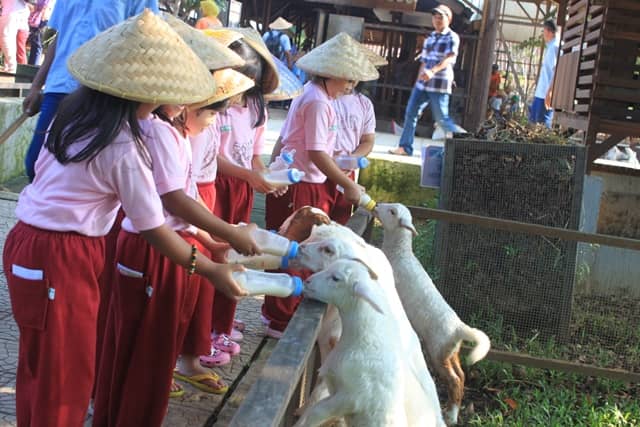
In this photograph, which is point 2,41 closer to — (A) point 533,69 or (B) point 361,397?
(B) point 361,397

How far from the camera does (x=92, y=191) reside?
8.32 ft

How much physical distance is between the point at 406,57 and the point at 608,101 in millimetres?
8790

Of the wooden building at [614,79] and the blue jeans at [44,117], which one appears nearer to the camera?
the blue jeans at [44,117]

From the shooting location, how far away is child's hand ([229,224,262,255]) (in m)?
2.88

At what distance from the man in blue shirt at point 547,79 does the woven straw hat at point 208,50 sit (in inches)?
365

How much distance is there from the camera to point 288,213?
5031mm

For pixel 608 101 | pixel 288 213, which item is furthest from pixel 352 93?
pixel 608 101

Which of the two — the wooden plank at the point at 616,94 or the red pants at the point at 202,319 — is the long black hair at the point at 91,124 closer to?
the red pants at the point at 202,319

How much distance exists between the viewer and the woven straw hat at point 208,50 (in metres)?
3.34

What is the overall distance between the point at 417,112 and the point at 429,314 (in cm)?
722

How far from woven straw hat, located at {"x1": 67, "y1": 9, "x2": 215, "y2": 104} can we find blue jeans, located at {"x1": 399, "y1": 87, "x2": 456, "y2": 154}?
27.0 feet

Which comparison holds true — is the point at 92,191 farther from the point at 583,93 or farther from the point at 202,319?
the point at 583,93

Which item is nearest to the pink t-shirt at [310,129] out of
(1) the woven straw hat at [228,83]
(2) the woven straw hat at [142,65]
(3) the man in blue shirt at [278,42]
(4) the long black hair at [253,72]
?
(4) the long black hair at [253,72]

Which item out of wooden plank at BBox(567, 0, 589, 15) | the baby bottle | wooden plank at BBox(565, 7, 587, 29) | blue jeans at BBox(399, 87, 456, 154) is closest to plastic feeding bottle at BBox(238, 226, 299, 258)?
the baby bottle
